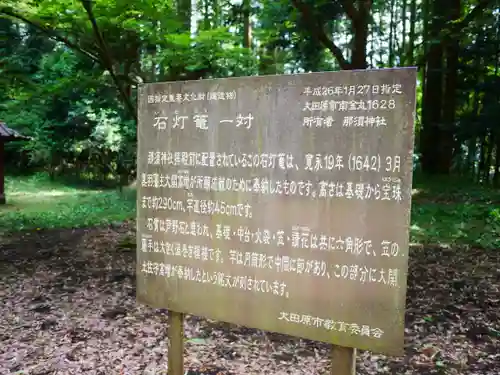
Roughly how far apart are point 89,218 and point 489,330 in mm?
10237

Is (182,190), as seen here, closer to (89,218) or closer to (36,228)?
(36,228)

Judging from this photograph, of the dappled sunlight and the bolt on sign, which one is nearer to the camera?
the bolt on sign

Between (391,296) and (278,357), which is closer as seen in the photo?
(391,296)

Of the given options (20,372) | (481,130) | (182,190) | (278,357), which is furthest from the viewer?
(481,130)

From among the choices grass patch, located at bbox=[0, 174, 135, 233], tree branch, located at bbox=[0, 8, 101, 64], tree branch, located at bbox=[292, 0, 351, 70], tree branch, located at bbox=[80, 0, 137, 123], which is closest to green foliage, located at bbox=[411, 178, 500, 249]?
tree branch, located at bbox=[292, 0, 351, 70]

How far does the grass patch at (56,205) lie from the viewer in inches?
451

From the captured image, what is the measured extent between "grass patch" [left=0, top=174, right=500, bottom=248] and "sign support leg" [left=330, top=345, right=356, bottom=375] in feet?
20.6

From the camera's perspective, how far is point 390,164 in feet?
7.02

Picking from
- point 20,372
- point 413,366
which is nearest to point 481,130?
point 413,366

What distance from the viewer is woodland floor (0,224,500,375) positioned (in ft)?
13.1

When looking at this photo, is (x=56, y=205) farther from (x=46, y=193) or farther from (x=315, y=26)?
(x=315, y=26)

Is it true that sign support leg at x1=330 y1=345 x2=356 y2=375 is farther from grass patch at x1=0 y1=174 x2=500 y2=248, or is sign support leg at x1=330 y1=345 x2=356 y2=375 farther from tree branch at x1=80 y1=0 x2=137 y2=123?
grass patch at x1=0 y1=174 x2=500 y2=248

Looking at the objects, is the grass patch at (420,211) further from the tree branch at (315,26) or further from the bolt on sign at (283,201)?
the bolt on sign at (283,201)

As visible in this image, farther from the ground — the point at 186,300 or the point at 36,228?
the point at 186,300
